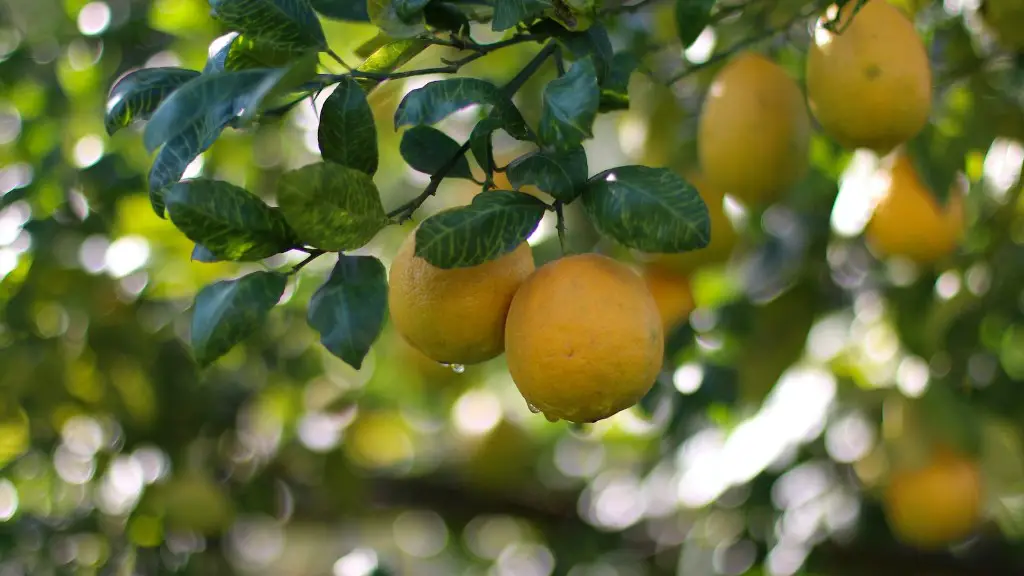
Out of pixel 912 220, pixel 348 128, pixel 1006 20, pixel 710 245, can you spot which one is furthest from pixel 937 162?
pixel 348 128

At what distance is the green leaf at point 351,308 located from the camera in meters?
0.79

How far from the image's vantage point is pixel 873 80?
1136 millimetres

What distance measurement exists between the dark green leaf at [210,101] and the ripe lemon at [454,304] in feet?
0.62

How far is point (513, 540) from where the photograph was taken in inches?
106

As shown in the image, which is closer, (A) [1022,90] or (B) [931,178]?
(B) [931,178]

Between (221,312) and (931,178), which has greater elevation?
(221,312)

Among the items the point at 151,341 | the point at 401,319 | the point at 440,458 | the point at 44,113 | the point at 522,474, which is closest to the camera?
the point at 401,319

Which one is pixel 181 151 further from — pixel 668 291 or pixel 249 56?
pixel 668 291

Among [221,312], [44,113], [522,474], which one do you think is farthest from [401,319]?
[522,474]

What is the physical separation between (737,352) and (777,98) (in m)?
0.64

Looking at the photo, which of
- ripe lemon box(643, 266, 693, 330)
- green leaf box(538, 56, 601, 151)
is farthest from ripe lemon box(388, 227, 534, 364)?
ripe lemon box(643, 266, 693, 330)

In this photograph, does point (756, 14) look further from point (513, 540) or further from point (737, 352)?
point (513, 540)

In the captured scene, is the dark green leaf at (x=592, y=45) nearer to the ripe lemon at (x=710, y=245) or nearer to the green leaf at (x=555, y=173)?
the green leaf at (x=555, y=173)

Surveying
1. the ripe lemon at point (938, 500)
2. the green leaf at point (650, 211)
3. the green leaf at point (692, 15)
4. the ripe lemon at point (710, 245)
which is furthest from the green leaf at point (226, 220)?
the ripe lemon at point (938, 500)
